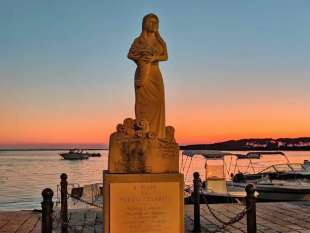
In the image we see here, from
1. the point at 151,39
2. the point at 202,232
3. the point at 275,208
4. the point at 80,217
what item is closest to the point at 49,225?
the point at 151,39

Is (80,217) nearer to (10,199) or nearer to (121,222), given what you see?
(121,222)

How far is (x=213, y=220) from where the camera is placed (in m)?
13.1

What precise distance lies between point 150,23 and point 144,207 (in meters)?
2.74

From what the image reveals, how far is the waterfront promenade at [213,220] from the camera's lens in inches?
464

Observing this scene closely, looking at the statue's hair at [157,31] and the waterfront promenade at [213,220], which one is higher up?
the statue's hair at [157,31]

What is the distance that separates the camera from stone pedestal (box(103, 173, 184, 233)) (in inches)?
269

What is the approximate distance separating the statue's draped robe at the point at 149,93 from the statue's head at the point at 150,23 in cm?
19

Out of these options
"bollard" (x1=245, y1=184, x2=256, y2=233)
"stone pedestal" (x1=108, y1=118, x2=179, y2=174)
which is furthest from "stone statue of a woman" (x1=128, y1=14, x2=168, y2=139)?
"bollard" (x1=245, y1=184, x2=256, y2=233)

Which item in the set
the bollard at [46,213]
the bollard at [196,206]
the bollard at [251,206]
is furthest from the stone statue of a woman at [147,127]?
the bollard at [196,206]

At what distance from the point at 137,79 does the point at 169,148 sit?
1.18 metres

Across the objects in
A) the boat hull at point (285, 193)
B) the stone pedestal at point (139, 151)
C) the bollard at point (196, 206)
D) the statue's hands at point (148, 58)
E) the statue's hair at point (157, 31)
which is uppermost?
the statue's hair at point (157, 31)

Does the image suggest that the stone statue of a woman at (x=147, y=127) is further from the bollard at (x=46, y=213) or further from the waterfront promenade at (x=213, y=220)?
the waterfront promenade at (x=213, y=220)

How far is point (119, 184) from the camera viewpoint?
6836 mm

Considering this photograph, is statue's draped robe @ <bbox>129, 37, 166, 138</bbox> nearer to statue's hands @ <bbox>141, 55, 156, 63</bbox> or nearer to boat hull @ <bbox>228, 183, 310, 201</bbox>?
statue's hands @ <bbox>141, 55, 156, 63</bbox>
